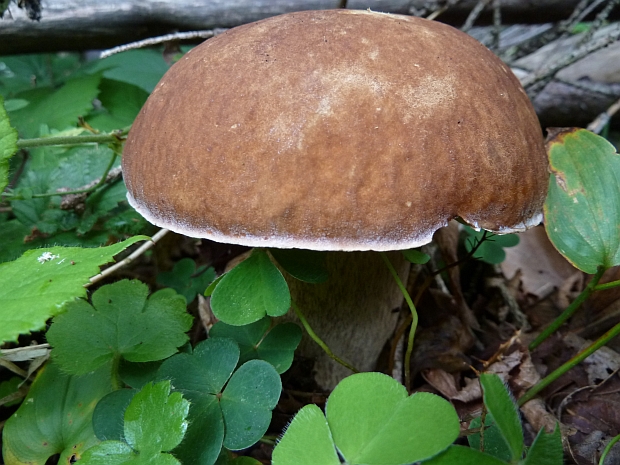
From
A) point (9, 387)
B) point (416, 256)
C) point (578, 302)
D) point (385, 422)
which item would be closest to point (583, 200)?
point (578, 302)

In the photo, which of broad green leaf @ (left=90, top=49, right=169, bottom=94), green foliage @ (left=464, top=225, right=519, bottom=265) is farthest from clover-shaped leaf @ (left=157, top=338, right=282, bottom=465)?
broad green leaf @ (left=90, top=49, right=169, bottom=94)

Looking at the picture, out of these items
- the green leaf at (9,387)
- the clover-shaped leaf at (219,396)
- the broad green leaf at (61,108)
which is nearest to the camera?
the clover-shaped leaf at (219,396)

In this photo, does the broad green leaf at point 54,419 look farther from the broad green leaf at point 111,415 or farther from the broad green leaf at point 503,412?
the broad green leaf at point 503,412

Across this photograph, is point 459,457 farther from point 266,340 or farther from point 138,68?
point 138,68

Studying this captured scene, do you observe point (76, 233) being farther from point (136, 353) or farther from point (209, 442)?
point (209, 442)

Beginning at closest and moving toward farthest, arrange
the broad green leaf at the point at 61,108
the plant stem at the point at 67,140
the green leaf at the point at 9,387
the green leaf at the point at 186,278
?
the green leaf at the point at 9,387, the plant stem at the point at 67,140, the green leaf at the point at 186,278, the broad green leaf at the point at 61,108

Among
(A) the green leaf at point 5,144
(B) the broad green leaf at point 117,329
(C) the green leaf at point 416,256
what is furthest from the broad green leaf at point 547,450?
(A) the green leaf at point 5,144

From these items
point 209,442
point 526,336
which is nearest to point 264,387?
point 209,442
